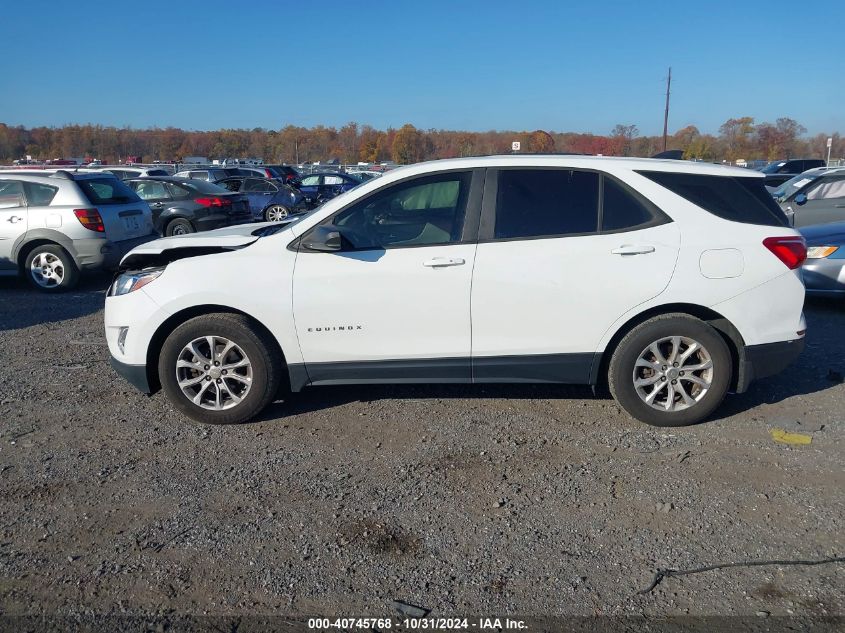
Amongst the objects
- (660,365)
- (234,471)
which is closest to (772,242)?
(660,365)

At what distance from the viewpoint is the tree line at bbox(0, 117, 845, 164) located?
67.0 metres

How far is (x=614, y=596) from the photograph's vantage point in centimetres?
306

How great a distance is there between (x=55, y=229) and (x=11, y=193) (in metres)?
0.92

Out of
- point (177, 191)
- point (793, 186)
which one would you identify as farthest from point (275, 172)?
point (793, 186)

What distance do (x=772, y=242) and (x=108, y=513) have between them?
431 centimetres

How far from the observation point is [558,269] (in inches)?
184

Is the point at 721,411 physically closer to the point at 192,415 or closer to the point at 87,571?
the point at 192,415

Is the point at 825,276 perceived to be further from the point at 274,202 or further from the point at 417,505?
the point at 274,202

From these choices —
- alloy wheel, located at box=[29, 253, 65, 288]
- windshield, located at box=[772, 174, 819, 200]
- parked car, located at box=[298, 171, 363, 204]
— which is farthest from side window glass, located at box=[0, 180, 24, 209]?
parked car, located at box=[298, 171, 363, 204]

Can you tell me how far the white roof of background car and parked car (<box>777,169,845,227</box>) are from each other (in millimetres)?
8669

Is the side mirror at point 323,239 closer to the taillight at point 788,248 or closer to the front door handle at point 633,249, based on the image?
the front door handle at point 633,249

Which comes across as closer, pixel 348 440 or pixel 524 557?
pixel 524 557

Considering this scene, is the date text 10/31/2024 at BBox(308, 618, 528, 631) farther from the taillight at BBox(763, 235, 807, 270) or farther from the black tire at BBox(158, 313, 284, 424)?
the taillight at BBox(763, 235, 807, 270)

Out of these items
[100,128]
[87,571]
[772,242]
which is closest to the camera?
[87,571]
